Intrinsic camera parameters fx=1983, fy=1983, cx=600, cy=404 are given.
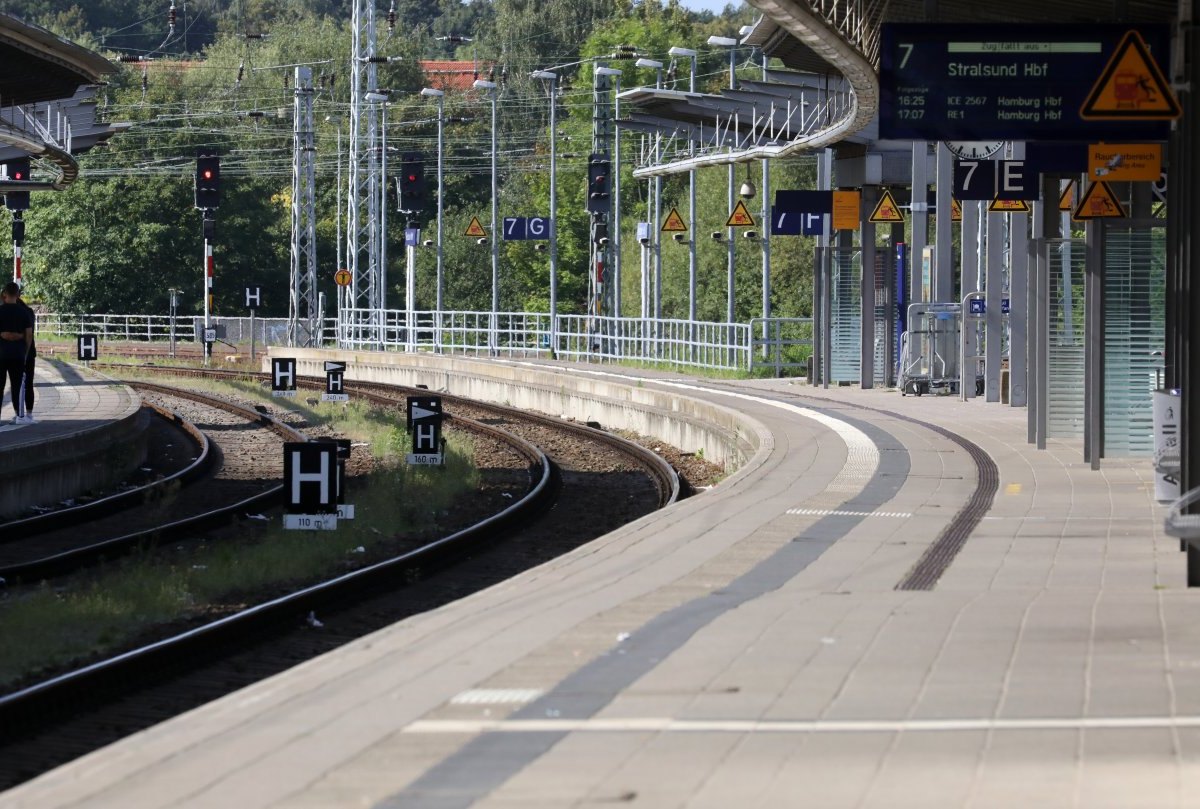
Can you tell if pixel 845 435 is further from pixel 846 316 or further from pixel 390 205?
pixel 390 205

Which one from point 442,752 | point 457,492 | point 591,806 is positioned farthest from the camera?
point 457,492

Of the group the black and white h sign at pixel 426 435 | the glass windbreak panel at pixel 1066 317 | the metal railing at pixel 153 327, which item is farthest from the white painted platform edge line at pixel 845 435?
the metal railing at pixel 153 327

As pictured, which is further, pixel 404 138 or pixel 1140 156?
pixel 404 138

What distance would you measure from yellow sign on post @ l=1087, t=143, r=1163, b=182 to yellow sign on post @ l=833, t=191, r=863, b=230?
14.7m

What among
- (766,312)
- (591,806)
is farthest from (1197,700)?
(766,312)

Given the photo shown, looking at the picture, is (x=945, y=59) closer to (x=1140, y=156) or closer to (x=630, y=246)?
(x=1140, y=156)

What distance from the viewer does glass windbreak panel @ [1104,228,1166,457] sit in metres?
17.7

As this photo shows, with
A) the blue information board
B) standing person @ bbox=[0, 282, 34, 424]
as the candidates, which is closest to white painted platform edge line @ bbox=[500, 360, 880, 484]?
standing person @ bbox=[0, 282, 34, 424]

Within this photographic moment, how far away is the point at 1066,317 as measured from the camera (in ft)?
63.1

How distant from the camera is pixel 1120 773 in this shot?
19.6 feet

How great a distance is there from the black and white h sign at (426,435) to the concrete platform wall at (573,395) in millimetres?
3481

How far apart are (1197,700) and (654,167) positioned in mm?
32617

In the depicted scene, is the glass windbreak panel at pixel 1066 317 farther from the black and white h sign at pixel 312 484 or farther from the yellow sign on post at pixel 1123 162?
the black and white h sign at pixel 312 484

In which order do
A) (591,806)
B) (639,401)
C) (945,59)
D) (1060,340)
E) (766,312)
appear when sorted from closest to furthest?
(591,806)
(945,59)
(1060,340)
(639,401)
(766,312)
